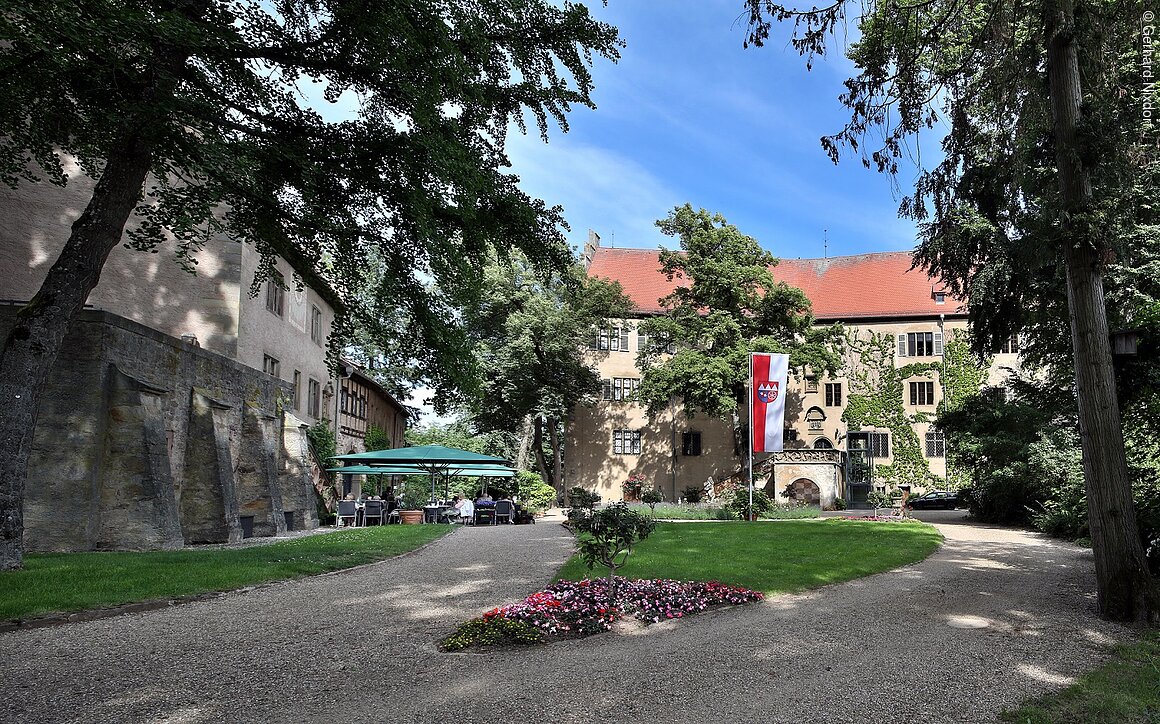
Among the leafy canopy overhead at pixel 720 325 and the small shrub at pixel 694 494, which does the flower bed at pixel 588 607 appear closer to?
the leafy canopy overhead at pixel 720 325

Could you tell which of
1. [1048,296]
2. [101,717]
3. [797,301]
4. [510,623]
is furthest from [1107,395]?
[797,301]

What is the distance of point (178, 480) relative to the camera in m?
16.0

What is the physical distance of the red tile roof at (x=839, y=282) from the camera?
4462cm

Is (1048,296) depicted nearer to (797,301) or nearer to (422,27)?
(422,27)

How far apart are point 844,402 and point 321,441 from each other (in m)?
30.7

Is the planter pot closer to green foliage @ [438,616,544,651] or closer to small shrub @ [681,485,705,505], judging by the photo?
green foliage @ [438,616,544,651]

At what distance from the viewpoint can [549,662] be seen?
6.11m

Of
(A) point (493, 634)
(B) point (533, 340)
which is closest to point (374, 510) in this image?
(B) point (533, 340)

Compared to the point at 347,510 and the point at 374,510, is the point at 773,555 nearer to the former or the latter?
the point at 347,510

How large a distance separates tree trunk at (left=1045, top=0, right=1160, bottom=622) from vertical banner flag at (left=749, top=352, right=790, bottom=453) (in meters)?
17.3

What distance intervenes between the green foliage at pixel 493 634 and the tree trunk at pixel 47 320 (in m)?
7.16

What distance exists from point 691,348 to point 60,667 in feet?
118

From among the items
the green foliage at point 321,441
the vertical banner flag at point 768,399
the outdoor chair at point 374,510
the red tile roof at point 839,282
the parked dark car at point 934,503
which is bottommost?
the parked dark car at point 934,503

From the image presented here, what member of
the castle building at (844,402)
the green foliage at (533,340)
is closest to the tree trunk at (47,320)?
the green foliage at (533,340)
